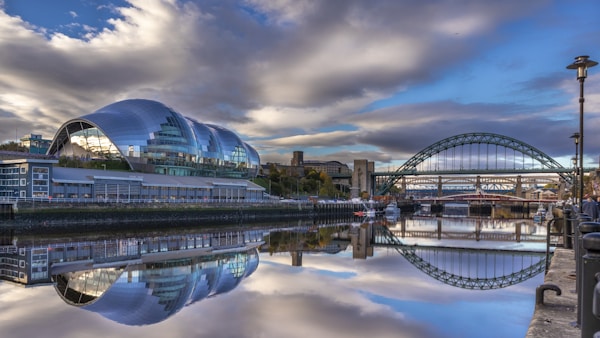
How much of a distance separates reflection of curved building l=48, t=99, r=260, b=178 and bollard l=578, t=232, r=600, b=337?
75.0 m

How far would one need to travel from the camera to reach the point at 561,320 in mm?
7695

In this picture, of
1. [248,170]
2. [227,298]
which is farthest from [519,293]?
[248,170]

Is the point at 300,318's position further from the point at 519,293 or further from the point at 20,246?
the point at 20,246

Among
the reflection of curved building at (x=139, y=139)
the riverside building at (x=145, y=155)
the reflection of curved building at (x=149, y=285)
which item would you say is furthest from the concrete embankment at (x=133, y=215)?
the reflection of curved building at (x=149, y=285)

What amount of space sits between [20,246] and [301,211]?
52192 mm

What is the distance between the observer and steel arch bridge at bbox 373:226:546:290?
19859 millimetres

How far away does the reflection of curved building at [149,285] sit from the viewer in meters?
12.7

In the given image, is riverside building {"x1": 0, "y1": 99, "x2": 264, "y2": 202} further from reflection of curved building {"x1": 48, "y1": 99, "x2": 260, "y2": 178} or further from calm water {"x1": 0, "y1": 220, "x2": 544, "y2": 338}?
calm water {"x1": 0, "y1": 220, "x2": 544, "y2": 338}

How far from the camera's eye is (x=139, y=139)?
245ft

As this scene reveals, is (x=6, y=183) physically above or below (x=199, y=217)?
above

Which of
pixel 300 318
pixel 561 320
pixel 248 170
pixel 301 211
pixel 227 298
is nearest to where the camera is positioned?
pixel 561 320

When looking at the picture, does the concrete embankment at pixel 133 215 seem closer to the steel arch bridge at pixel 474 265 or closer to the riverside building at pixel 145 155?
the riverside building at pixel 145 155

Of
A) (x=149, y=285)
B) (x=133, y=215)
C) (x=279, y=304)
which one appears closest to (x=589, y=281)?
(x=279, y=304)

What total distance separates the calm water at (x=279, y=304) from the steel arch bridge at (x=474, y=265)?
2.05 ft
